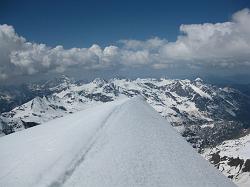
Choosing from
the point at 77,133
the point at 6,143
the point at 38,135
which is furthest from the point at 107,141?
the point at 6,143

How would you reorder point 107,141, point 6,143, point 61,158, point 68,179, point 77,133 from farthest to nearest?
point 6,143 → point 77,133 → point 107,141 → point 61,158 → point 68,179

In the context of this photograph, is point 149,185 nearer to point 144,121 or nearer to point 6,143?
point 144,121

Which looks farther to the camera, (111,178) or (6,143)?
(6,143)

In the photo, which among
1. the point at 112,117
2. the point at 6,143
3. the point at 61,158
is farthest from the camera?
the point at 6,143

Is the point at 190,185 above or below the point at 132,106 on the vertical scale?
below

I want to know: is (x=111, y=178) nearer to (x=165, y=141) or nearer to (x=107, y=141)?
(x=107, y=141)

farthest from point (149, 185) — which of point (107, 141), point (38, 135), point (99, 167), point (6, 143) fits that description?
point (6, 143)
